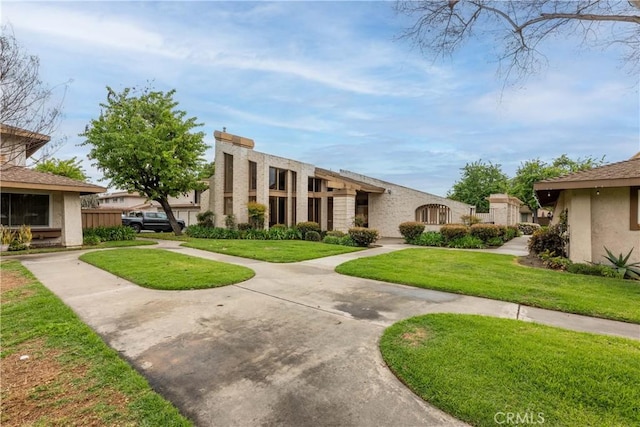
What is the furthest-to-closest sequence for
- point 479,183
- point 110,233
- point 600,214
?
point 479,183, point 110,233, point 600,214

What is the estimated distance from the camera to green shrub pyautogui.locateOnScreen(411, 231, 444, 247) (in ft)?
47.1

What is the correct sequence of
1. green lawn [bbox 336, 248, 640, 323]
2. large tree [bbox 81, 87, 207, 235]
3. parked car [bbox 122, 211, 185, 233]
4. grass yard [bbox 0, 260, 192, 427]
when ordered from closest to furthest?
grass yard [bbox 0, 260, 192, 427]
green lawn [bbox 336, 248, 640, 323]
large tree [bbox 81, 87, 207, 235]
parked car [bbox 122, 211, 185, 233]

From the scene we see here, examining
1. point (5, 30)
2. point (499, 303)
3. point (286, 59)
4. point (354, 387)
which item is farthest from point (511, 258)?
point (5, 30)

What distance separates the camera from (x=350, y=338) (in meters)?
3.82

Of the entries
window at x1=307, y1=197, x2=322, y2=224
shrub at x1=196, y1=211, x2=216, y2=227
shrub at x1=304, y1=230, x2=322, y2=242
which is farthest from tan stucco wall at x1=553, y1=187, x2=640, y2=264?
shrub at x1=196, y1=211, x2=216, y2=227

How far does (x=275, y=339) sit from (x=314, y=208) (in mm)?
16327

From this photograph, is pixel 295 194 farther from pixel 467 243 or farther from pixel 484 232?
pixel 484 232

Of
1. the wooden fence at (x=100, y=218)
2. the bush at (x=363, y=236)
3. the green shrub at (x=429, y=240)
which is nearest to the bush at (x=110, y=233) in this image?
the wooden fence at (x=100, y=218)

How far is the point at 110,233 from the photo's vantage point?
15438 millimetres

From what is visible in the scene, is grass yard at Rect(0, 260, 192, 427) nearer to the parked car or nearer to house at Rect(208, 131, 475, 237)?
house at Rect(208, 131, 475, 237)

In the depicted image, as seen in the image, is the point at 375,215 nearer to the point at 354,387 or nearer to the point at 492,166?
the point at 354,387

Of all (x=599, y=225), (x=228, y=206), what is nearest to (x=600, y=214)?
(x=599, y=225)

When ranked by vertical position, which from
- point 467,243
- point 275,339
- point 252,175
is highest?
→ point 252,175

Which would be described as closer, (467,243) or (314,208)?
(467,243)
